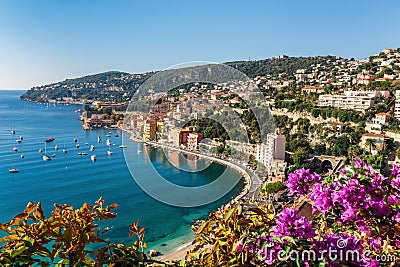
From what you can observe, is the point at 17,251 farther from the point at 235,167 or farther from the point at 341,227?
the point at 235,167

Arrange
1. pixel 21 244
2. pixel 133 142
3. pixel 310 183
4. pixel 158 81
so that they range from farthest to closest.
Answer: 1. pixel 133 142
2. pixel 158 81
3. pixel 310 183
4. pixel 21 244

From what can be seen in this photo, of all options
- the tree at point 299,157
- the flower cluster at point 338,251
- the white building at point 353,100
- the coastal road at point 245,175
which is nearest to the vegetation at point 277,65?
the white building at point 353,100

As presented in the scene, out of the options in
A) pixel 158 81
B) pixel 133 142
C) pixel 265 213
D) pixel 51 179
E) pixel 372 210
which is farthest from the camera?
pixel 133 142

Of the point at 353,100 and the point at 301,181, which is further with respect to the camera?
the point at 353,100

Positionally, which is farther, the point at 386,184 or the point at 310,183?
the point at 310,183

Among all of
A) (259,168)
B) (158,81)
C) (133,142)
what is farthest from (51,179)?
(158,81)

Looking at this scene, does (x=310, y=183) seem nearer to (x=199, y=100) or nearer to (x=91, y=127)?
(x=199, y=100)

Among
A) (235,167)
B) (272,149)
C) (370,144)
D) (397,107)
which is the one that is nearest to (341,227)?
(272,149)

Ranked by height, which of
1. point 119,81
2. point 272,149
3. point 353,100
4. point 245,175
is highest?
point 119,81

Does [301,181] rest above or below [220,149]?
above
